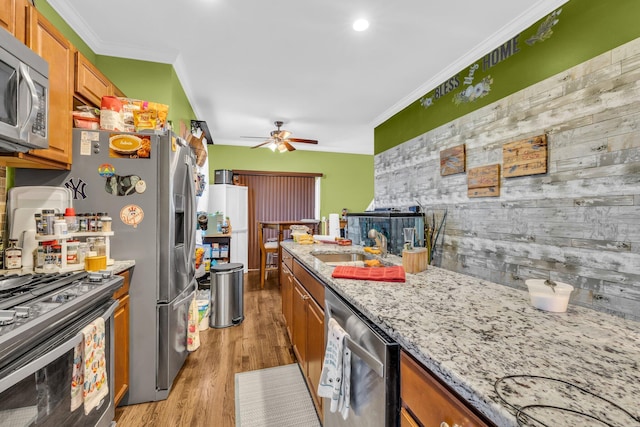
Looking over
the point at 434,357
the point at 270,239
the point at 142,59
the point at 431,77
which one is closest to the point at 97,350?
the point at 434,357

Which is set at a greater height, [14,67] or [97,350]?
[14,67]

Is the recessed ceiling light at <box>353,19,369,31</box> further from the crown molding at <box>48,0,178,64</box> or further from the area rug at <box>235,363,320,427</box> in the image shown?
the area rug at <box>235,363,320,427</box>

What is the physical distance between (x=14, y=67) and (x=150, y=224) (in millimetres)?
974

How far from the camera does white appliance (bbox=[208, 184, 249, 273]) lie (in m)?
5.24

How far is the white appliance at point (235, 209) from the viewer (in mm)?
5242

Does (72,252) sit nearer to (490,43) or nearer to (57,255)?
(57,255)

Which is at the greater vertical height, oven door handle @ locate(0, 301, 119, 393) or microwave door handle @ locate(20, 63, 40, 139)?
microwave door handle @ locate(20, 63, 40, 139)

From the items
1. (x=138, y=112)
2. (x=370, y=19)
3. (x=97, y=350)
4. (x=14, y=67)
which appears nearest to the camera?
(x=14, y=67)

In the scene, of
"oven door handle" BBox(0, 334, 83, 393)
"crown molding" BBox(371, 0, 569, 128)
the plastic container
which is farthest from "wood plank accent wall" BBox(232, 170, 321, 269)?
the plastic container

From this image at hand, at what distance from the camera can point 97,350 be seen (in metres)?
1.30

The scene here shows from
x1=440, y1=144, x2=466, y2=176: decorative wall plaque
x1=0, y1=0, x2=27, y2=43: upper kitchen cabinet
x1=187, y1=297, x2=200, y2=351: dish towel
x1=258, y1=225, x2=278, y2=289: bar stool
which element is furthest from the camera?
x1=258, y1=225, x2=278, y2=289: bar stool

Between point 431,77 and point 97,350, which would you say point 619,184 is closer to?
point 431,77

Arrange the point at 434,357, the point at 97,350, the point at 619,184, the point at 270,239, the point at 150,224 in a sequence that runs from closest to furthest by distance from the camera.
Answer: the point at 434,357, the point at 97,350, the point at 619,184, the point at 150,224, the point at 270,239

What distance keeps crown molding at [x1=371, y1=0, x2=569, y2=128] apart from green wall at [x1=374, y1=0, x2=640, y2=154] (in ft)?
0.16
